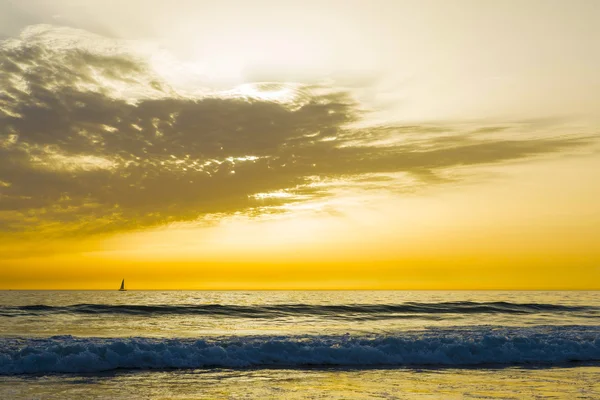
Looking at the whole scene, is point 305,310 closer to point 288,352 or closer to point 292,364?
point 288,352

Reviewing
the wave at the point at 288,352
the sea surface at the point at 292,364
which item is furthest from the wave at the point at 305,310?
the wave at the point at 288,352

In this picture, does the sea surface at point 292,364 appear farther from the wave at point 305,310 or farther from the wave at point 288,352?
the wave at point 305,310

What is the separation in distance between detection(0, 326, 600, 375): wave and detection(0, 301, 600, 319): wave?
19.3 metres

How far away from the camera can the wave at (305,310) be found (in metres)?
43.0

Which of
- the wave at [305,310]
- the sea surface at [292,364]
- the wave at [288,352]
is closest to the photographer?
the sea surface at [292,364]

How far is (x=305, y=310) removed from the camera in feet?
152

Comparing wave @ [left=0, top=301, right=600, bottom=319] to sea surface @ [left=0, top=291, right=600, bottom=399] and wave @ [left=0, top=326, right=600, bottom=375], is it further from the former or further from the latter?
wave @ [left=0, top=326, right=600, bottom=375]

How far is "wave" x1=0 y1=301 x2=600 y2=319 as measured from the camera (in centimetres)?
4300

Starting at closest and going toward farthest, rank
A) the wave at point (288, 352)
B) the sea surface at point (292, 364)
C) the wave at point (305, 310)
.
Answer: the sea surface at point (292, 364)
the wave at point (288, 352)
the wave at point (305, 310)

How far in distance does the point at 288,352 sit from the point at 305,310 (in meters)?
25.3

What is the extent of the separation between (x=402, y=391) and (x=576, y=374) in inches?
314

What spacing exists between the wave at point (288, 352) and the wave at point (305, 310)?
1931 cm

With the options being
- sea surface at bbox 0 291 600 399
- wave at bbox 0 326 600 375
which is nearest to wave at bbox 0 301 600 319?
sea surface at bbox 0 291 600 399

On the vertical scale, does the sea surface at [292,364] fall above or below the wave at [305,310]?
below
